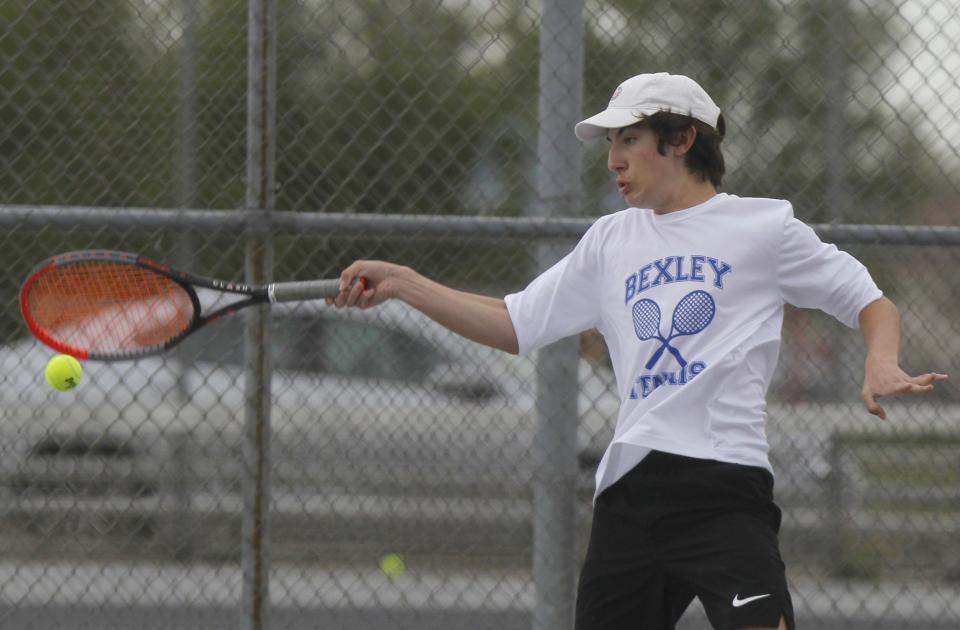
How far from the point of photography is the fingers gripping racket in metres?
2.73

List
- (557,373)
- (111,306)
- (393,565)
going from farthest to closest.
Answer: (393,565)
(557,373)
(111,306)

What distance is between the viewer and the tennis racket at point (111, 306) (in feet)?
11.3

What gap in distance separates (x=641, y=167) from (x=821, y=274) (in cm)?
42

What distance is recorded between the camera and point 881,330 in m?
2.62

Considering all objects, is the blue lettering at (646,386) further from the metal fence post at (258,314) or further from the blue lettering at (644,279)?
the metal fence post at (258,314)

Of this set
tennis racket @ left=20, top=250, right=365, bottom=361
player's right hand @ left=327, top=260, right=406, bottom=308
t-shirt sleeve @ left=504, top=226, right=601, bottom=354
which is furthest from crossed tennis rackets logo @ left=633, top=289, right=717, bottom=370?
tennis racket @ left=20, top=250, right=365, bottom=361

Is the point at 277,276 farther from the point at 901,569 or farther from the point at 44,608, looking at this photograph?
the point at 901,569

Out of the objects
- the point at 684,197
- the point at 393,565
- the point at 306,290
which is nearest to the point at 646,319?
the point at 684,197

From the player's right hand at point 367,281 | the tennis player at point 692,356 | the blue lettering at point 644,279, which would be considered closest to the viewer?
the tennis player at point 692,356

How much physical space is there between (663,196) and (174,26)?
5.71 feet

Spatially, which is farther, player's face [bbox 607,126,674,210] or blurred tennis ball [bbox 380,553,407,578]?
blurred tennis ball [bbox 380,553,407,578]

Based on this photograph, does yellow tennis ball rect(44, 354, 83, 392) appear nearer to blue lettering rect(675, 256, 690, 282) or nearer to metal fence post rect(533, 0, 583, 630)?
metal fence post rect(533, 0, 583, 630)

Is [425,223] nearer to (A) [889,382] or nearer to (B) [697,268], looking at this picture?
(B) [697,268]

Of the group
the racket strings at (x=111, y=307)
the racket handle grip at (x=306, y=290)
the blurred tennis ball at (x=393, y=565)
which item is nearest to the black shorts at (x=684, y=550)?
the racket handle grip at (x=306, y=290)
